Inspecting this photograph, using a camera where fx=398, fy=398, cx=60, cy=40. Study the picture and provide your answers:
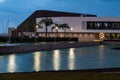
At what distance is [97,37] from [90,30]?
398 centimetres

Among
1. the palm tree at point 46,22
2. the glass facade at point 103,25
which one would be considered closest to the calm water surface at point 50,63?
the palm tree at point 46,22

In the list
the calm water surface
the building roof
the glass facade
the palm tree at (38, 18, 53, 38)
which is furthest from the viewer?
the building roof

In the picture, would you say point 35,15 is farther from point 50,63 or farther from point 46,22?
point 50,63

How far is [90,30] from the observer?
138m

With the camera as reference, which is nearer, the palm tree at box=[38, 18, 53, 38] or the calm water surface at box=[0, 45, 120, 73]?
the calm water surface at box=[0, 45, 120, 73]

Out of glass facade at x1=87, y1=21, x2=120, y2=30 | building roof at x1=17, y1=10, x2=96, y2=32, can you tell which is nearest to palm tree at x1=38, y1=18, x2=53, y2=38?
glass facade at x1=87, y1=21, x2=120, y2=30

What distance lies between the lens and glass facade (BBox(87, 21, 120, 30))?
137 metres

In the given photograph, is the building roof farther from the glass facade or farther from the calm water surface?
the calm water surface

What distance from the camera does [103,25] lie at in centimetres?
13675

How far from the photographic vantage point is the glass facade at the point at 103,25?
13655 cm

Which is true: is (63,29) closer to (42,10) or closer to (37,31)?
(37,31)

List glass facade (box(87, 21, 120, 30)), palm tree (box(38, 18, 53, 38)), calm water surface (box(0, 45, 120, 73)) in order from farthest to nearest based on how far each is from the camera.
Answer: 1. glass facade (box(87, 21, 120, 30))
2. palm tree (box(38, 18, 53, 38))
3. calm water surface (box(0, 45, 120, 73))

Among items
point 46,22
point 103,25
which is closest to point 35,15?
point 46,22

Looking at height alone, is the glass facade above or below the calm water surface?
above
